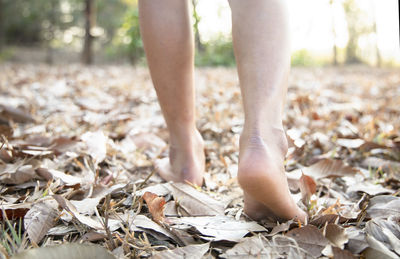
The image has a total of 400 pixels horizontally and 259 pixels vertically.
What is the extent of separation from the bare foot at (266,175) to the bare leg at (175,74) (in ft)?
1.03

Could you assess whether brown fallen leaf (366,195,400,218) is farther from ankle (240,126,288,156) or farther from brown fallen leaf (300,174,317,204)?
ankle (240,126,288,156)

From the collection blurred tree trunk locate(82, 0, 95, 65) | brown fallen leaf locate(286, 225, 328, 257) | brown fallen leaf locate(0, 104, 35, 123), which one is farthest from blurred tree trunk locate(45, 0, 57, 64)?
brown fallen leaf locate(286, 225, 328, 257)

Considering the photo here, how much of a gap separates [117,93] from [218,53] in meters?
5.58

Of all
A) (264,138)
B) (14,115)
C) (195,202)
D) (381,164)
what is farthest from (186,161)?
(14,115)

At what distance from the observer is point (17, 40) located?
531 inches

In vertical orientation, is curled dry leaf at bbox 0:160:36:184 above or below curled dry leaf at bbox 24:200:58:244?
above

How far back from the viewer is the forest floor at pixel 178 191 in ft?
2.39

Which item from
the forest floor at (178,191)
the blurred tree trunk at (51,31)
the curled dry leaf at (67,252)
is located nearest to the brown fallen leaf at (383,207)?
the forest floor at (178,191)

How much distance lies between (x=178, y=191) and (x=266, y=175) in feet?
1.10

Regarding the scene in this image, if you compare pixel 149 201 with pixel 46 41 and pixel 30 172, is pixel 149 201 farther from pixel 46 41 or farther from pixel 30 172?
pixel 46 41

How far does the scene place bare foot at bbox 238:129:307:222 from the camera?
750 mm

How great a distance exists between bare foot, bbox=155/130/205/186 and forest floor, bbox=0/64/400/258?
4 cm

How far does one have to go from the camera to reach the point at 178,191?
3.33 ft

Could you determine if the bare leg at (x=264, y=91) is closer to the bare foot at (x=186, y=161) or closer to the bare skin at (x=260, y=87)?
the bare skin at (x=260, y=87)
